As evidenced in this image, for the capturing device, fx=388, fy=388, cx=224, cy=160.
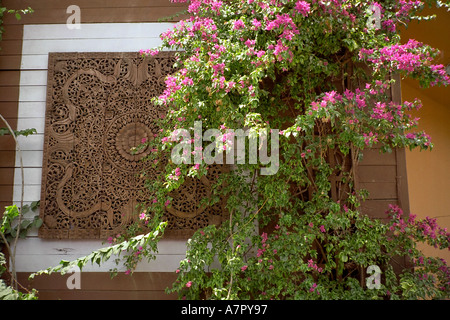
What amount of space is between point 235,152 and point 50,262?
5.51 feet

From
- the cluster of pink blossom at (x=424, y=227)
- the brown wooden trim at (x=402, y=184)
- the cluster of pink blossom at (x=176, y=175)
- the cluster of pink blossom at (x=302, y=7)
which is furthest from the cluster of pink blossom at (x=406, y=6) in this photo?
the cluster of pink blossom at (x=176, y=175)

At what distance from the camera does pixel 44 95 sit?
322 centimetres

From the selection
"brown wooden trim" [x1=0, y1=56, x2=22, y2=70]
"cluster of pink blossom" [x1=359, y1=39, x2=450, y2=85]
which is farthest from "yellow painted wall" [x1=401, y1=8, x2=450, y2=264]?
"brown wooden trim" [x1=0, y1=56, x2=22, y2=70]

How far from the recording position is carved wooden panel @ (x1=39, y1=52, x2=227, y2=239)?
3014 mm

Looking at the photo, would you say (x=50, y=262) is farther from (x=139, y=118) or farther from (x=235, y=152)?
(x=235, y=152)

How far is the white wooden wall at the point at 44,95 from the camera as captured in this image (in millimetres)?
3014

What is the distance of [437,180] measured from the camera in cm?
442

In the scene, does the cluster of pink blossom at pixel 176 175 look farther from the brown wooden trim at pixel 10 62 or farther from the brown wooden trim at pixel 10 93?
the brown wooden trim at pixel 10 62

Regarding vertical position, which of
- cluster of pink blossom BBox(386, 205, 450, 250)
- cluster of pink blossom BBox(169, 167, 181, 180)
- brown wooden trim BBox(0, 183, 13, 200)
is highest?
cluster of pink blossom BBox(169, 167, 181, 180)

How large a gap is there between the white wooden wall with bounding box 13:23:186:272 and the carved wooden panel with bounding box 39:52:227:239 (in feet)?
0.27

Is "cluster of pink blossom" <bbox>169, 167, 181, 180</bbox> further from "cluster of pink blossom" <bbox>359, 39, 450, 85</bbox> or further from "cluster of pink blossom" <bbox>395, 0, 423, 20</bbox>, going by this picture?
"cluster of pink blossom" <bbox>395, 0, 423, 20</bbox>

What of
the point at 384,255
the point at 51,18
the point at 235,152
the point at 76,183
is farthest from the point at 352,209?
the point at 51,18

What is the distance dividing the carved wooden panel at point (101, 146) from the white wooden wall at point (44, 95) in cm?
8
